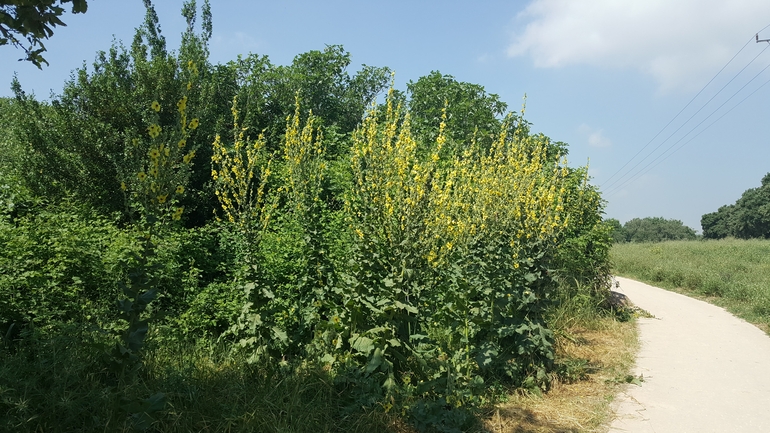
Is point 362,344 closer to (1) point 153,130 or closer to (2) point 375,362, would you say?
(2) point 375,362

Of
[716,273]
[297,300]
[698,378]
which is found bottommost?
[698,378]

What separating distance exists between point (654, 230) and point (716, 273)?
286ft

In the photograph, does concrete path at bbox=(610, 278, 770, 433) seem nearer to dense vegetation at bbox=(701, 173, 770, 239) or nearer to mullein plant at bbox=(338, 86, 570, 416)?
mullein plant at bbox=(338, 86, 570, 416)

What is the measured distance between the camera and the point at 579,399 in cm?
583

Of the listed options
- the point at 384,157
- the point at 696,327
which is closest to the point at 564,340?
the point at 696,327

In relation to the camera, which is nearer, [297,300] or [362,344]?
[362,344]

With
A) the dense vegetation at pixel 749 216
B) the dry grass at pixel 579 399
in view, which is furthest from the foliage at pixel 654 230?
the dry grass at pixel 579 399

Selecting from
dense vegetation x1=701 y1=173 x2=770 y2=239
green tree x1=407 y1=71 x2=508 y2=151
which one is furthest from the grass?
dense vegetation x1=701 y1=173 x2=770 y2=239

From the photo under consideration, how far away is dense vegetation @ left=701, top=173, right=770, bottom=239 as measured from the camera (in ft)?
163

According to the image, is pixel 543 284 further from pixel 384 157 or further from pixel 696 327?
pixel 696 327

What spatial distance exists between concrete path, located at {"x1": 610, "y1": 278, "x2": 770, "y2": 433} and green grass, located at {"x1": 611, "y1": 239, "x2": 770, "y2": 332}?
4.17 ft

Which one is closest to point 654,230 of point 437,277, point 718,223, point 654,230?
point 654,230

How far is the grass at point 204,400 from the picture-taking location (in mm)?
3811

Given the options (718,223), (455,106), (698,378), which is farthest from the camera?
(718,223)
